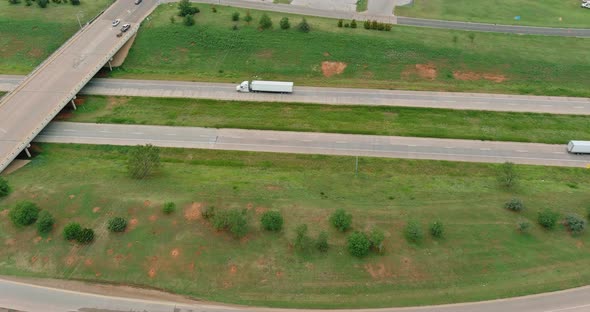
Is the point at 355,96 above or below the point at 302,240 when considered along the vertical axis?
above

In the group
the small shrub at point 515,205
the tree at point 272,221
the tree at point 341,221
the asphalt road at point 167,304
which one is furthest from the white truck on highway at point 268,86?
the asphalt road at point 167,304

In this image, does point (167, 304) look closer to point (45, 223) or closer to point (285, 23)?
point (45, 223)

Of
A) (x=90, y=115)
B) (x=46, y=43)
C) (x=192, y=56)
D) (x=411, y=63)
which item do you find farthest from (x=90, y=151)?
(x=411, y=63)

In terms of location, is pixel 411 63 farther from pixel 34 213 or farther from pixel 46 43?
pixel 46 43

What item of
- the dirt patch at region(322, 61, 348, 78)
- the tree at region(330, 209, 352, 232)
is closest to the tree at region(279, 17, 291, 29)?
the dirt patch at region(322, 61, 348, 78)

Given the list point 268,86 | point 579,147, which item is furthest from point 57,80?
point 579,147
